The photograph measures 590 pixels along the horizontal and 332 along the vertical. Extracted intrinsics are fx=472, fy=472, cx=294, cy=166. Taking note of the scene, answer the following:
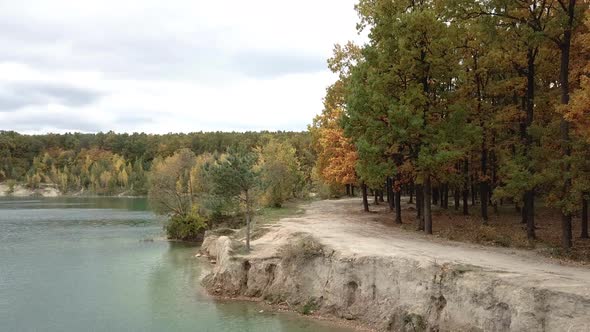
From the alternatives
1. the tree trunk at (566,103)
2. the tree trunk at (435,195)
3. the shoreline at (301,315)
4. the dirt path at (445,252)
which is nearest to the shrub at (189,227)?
the dirt path at (445,252)

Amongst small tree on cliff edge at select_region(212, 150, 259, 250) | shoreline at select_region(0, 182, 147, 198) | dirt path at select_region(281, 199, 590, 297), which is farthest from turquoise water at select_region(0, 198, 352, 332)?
shoreline at select_region(0, 182, 147, 198)

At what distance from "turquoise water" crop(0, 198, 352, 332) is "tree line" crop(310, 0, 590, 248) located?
11.8 meters

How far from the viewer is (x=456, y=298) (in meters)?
16.8

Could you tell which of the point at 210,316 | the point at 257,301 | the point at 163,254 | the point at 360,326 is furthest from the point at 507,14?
the point at 163,254

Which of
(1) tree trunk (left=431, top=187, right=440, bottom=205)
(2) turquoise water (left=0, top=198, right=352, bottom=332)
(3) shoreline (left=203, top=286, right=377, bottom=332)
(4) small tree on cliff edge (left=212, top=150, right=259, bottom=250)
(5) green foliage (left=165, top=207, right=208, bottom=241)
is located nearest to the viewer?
(3) shoreline (left=203, top=286, right=377, bottom=332)

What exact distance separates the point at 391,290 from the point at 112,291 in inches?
654

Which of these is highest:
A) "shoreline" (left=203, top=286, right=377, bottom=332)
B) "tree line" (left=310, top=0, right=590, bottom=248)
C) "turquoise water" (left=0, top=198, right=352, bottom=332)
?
"tree line" (left=310, top=0, right=590, bottom=248)

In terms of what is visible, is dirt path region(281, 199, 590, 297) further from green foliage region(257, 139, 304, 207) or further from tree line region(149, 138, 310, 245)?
green foliage region(257, 139, 304, 207)

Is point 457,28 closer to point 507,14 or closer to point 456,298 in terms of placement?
point 507,14

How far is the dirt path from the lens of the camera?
15.6 meters

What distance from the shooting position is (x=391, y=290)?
19.1 metres

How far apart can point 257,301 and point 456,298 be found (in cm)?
1053

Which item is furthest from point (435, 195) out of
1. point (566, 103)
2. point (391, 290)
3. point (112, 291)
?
point (112, 291)

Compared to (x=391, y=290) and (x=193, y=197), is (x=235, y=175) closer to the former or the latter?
(x=391, y=290)
